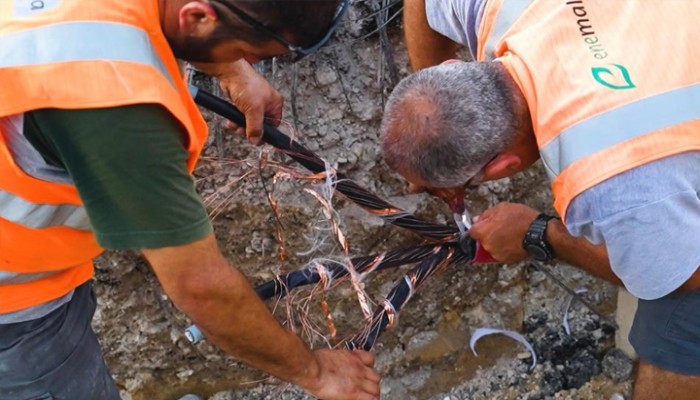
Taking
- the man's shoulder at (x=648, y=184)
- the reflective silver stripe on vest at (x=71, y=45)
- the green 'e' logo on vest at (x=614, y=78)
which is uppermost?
the reflective silver stripe on vest at (x=71, y=45)

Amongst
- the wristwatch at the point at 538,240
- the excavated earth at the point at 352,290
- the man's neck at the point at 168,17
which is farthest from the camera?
the excavated earth at the point at 352,290

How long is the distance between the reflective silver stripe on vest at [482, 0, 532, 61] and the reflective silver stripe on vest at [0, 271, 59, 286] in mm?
1150

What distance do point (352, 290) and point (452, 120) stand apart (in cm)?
105

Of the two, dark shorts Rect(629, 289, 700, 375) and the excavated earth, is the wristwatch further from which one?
the excavated earth

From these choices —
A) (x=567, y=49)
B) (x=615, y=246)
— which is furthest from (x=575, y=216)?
(x=567, y=49)

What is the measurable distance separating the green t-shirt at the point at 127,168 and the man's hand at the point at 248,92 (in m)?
0.61

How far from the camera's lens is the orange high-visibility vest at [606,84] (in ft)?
4.73

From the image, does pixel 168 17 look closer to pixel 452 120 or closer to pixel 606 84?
pixel 452 120

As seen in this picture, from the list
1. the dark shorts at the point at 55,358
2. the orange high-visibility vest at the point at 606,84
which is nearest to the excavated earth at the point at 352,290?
the dark shorts at the point at 55,358

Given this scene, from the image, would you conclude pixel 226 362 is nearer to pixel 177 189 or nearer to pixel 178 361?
pixel 178 361

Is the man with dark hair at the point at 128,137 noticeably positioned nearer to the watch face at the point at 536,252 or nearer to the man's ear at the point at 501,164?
the man's ear at the point at 501,164

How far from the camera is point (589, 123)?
1.47 metres

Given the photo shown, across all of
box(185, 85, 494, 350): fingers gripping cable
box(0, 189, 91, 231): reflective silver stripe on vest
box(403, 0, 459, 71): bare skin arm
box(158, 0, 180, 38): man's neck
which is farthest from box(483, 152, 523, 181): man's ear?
box(0, 189, 91, 231): reflective silver stripe on vest

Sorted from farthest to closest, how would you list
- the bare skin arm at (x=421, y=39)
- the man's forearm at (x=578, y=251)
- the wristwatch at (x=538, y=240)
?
the bare skin arm at (x=421, y=39)
the wristwatch at (x=538, y=240)
the man's forearm at (x=578, y=251)
